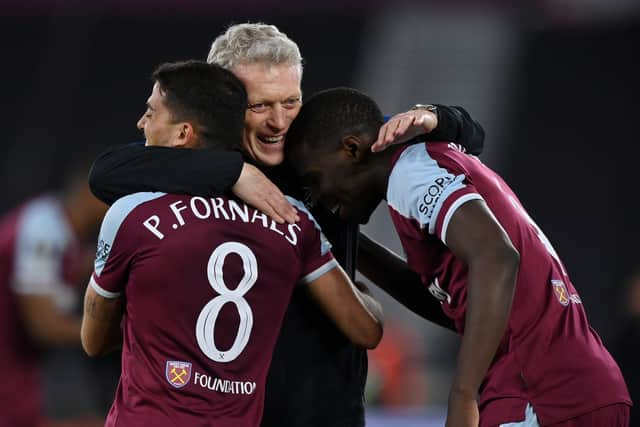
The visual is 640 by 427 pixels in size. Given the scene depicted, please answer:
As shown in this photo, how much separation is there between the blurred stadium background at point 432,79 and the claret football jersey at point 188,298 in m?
8.10

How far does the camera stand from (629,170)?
12.3 m

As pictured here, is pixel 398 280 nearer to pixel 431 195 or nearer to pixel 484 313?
pixel 431 195

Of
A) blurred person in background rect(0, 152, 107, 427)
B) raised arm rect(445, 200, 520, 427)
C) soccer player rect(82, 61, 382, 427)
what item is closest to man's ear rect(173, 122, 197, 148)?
soccer player rect(82, 61, 382, 427)

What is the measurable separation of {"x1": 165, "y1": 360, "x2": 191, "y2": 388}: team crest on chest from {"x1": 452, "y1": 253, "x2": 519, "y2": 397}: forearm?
69 cm

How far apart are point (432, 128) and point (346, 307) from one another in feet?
1.82

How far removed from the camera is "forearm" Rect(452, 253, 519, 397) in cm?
263

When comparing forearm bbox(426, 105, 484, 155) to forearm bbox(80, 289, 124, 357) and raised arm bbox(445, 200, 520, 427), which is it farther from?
forearm bbox(80, 289, 124, 357)

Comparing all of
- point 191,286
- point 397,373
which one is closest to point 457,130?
point 191,286

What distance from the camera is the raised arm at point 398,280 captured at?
349cm

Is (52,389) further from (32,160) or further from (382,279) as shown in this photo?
(32,160)

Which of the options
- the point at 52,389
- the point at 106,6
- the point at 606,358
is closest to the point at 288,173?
the point at 606,358

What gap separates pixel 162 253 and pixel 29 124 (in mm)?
11774

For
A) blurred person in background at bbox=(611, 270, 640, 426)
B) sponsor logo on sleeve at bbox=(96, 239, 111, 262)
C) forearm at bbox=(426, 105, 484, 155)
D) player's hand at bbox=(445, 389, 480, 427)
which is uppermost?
forearm at bbox=(426, 105, 484, 155)

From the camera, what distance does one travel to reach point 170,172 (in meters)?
2.89
